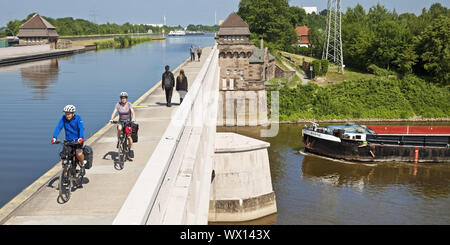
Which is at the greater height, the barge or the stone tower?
the stone tower

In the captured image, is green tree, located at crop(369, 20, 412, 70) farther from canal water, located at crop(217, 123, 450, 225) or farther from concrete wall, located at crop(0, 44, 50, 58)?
concrete wall, located at crop(0, 44, 50, 58)

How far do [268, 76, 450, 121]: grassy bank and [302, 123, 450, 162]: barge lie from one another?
17778 millimetres

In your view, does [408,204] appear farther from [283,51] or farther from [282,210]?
[283,51]

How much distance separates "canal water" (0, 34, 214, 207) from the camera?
26.2 meters

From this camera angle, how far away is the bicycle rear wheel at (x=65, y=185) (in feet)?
40.1

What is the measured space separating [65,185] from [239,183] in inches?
753

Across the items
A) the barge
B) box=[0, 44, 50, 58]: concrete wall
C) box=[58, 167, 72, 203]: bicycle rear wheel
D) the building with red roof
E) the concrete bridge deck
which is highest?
the building with red roof

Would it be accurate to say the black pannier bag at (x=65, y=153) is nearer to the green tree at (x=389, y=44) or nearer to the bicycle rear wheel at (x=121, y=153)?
the bicycle rear wheel at (x=121, y=153)

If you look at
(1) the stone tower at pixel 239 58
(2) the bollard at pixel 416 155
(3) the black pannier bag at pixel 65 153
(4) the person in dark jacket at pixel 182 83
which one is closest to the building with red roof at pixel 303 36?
(1) the stone tower at pixel 239 58

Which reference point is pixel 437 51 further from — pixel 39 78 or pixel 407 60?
pixel 39 78

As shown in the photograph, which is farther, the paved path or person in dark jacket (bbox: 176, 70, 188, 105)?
the paved path

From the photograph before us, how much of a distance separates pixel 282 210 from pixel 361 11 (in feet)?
381

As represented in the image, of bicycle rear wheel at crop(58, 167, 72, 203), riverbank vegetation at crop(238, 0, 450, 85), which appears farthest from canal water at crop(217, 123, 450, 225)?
riverbank vegetation at crop(238, 0, 450, 85)
